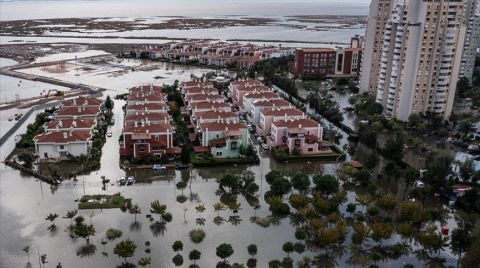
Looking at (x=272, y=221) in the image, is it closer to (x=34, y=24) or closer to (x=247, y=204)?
(x=247, y=204)

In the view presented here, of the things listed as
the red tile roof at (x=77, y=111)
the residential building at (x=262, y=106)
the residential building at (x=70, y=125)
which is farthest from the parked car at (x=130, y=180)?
the residential building at (x=262, y=106)

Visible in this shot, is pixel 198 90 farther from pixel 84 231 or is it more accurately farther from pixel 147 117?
pixel 84 231

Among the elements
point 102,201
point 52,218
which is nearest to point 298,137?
point 102,201

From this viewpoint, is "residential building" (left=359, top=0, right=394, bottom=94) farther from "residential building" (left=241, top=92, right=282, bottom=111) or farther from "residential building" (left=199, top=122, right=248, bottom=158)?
"residential building" (left=199, top=122, right=248, bottom=158)

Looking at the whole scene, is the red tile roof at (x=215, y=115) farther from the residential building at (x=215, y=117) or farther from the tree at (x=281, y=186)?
the tree at (x=281, y=186)

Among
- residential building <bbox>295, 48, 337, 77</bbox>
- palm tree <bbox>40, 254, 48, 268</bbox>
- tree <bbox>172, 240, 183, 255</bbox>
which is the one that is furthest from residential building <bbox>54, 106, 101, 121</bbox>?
residential building <bbox>295, 48, 337, 77</bbox>

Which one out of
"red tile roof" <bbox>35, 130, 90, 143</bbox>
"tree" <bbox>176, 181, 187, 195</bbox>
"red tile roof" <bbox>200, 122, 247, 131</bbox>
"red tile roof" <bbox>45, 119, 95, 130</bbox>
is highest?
"red tile roof" <bbox>200, 122, 247, 131</bbox>
